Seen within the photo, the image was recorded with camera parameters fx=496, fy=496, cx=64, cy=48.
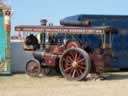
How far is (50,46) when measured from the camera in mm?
18812

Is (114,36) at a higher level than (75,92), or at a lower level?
higher

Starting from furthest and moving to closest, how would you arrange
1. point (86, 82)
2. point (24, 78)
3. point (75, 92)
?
point (24, 78)
point (86, 82)
point (75, 92)

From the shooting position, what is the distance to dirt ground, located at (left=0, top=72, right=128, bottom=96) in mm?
13938

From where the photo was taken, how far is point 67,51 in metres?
17.9

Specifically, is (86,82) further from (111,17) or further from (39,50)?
(111,17)

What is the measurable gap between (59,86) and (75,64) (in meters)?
2.24

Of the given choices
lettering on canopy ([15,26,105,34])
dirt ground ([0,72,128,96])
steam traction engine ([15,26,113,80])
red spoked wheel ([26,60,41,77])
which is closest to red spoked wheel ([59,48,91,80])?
steam traction engine ([15,26,113,80])

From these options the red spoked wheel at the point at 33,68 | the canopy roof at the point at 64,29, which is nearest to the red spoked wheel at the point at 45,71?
the red spoked wheel at the point at 33,68

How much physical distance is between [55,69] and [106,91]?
5026mm

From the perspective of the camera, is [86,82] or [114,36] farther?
[114,36]

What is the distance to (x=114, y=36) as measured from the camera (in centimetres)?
2102

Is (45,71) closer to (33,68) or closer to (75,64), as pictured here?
(33,68)

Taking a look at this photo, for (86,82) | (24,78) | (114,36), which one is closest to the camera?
(86,82)

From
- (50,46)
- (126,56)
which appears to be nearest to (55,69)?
(50,46)
